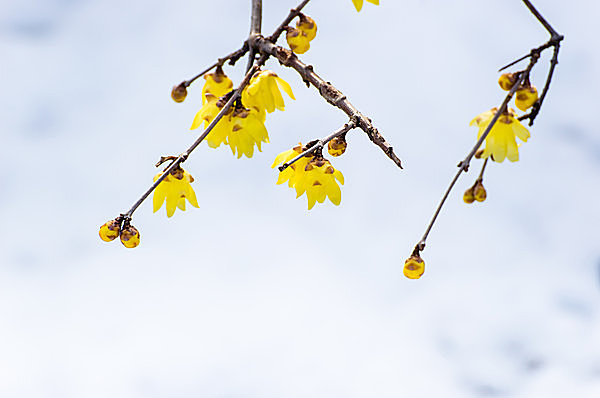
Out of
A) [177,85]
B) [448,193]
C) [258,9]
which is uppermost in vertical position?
[258,9]

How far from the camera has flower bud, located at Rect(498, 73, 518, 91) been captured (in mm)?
923

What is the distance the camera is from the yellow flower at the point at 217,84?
1155mm

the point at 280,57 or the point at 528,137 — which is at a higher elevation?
the point at 280,57

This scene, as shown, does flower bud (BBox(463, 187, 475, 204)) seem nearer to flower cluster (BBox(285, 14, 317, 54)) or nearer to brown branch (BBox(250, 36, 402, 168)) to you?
brown branch (BBox(250, 36, 402, 168))

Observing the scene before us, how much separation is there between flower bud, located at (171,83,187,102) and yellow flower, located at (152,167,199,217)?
218mm

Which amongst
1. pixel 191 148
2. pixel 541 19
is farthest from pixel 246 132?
pixel 541 19

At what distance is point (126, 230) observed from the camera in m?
1.09

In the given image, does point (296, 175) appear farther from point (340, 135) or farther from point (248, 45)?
point (248, 45)

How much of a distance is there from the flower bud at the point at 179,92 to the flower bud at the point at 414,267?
16.8 inches

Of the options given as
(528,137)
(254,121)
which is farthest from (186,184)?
(528,137)

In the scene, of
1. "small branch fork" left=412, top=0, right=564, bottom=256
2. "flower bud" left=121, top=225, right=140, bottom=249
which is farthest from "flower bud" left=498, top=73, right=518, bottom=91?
"flower bud" left=121, top=225, right=140, bottom=249

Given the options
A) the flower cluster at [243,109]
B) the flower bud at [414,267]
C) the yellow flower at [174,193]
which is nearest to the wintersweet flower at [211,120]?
the flower cluster at [243,109]

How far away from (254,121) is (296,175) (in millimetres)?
209

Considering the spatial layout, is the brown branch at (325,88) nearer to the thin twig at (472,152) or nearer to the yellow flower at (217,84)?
the yellow flower at (217,84)
